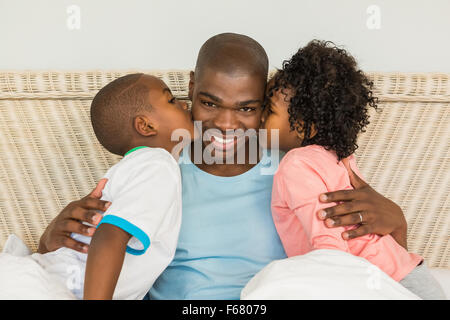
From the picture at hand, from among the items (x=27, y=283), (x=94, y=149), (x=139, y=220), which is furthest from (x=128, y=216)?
(x=94, y=149)

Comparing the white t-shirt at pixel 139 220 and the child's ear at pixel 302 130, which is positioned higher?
the child's ear at pixel 302 130

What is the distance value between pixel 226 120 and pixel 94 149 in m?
0.46

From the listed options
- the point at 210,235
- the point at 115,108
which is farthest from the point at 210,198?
the point at 115,108

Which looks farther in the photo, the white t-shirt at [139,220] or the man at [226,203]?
the man at [226,203]

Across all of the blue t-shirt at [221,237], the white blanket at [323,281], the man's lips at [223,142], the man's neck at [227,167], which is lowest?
the blue t-shirt at [221,237]

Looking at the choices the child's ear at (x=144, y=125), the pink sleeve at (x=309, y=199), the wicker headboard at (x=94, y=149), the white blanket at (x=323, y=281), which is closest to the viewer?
the white blanket at (x=323, y=281)

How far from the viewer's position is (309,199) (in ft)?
3.27

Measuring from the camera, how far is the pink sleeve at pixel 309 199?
38.2 inches

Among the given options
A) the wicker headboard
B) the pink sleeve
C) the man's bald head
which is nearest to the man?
the man's bald head

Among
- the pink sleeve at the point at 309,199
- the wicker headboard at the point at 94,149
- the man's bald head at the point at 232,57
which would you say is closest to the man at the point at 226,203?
the man's bald head at the point at 232,57

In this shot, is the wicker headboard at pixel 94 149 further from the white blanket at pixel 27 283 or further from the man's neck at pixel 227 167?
the white blanket at pixel 27 283

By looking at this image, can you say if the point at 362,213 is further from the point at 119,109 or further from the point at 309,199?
the point at 119,109

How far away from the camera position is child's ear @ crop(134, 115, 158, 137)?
1.10 metres

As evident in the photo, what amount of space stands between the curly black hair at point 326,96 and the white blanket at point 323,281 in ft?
1.08
